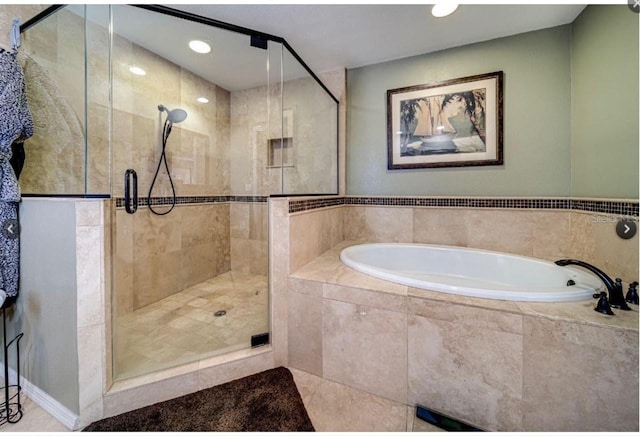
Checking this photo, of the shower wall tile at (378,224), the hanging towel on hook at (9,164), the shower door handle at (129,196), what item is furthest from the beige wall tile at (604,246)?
the hanging towel on hook at (9,164)

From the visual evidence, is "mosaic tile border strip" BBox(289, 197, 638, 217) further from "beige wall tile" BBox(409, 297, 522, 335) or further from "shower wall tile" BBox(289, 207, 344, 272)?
"beige wall tile" BBox(409, 297, 522, 335)

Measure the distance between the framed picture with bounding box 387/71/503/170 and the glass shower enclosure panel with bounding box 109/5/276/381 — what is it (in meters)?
1.27

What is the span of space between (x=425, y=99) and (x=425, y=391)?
217 cm

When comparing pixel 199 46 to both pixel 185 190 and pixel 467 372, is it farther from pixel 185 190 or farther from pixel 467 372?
pixel 467 372

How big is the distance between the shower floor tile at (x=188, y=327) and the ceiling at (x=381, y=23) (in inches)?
72.0

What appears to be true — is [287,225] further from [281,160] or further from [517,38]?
[517,38]

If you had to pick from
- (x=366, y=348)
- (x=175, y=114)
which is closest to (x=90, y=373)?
(x=366, y=348)

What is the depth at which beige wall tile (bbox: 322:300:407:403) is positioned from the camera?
1227mm

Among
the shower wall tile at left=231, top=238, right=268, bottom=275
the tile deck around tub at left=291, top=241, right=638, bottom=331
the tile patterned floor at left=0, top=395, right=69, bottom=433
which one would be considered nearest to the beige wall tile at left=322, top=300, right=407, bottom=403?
the tile deck around tub at left=291, top=241, right=638, bottom=331

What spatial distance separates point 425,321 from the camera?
117 cm

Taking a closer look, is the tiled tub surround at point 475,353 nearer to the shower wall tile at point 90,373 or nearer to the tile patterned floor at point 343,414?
the tile patterned floor at point 343,414

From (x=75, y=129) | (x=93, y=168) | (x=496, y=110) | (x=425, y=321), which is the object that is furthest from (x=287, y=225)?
(x=496, y=110)

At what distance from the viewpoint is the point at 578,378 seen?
95cm

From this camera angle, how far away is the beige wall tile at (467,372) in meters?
1.04
